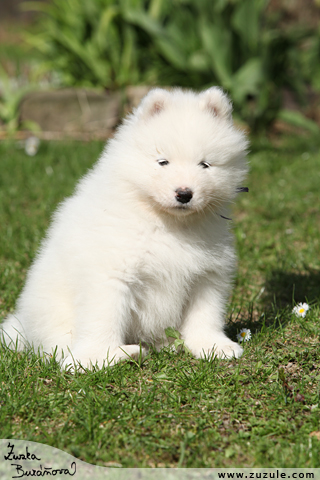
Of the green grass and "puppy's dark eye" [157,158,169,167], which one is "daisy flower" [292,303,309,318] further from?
"puppy's dark eye" [157,158,169,167]

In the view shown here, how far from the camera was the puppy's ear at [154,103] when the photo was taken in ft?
8.71

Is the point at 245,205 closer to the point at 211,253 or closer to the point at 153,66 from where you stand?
the point at 211,253

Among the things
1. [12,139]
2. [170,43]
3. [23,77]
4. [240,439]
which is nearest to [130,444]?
[240,439]

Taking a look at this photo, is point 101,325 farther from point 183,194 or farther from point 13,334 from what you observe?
point 13,334

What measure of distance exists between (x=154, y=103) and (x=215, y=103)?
1.04 ft

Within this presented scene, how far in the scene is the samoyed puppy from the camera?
2.57 meters

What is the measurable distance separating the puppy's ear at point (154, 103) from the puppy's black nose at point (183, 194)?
462 millimetres

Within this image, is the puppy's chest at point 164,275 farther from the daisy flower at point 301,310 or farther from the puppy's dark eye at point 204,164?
the daisy flower at point 301,310

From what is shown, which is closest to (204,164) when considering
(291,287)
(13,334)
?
(13,334)

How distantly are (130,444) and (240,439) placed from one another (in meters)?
0.48

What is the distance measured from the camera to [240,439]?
232cm

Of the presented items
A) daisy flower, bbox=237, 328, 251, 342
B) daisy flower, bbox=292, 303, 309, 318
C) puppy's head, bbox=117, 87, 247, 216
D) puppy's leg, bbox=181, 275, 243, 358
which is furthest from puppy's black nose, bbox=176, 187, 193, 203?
daisy flower, bbox=292, 303, 309, 318

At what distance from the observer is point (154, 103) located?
8.72ft

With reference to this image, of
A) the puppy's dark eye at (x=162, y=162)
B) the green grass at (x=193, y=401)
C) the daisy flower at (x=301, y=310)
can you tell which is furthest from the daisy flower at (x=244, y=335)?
the puppy's dark eye at (x=162, y=162)
